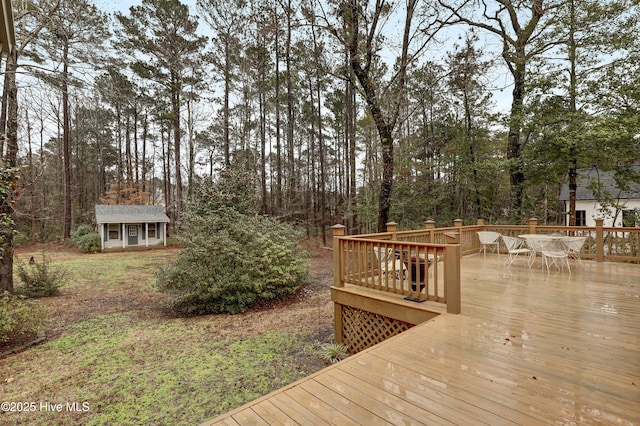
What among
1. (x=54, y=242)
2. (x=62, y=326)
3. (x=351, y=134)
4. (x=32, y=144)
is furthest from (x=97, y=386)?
(x=32, y=144)

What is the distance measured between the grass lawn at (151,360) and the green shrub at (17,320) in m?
0.34

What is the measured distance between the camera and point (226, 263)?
6926mm

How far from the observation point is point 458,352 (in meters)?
2.74

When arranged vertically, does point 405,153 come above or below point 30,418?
above

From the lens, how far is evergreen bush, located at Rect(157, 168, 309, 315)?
659 cm

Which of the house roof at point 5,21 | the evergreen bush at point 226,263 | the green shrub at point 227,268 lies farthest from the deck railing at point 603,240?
the house roof at point 5,21

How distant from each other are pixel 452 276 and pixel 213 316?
5.17 metres

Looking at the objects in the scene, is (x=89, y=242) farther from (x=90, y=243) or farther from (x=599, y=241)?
(x=599, y=241)

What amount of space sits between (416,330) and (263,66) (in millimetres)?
15682

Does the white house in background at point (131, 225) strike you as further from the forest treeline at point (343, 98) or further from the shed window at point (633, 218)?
the shed window at point (633, 218)

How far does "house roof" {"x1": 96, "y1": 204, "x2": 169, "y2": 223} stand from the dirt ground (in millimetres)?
9974

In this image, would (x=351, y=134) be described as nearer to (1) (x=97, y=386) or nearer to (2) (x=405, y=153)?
(2) (x=405, y=153)

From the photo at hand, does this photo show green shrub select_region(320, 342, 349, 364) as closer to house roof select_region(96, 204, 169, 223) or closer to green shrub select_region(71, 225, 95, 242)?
house roof select_region(96, 204, 169, 223)

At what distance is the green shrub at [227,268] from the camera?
6.57 metres
